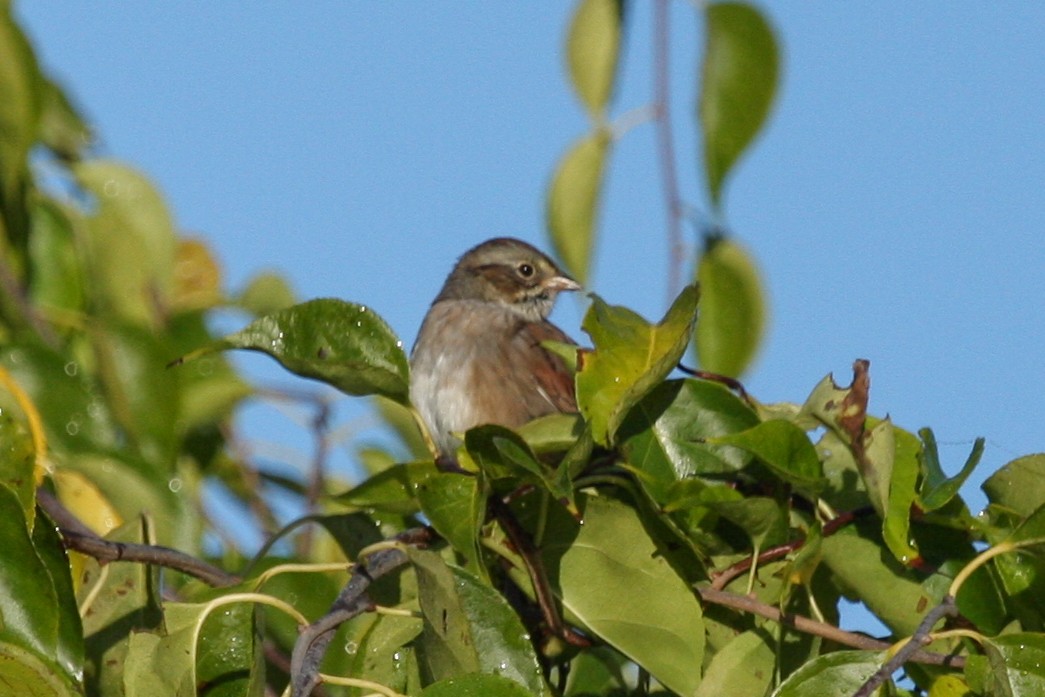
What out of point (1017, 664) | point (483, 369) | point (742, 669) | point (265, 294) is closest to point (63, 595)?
point (742, 669)

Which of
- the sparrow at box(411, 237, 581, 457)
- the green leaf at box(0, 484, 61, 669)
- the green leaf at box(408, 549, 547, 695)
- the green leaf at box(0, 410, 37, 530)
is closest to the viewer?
the green leaf at box(408, 549, 547, 695)

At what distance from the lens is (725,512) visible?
272 centimetres

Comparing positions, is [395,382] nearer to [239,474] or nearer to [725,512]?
[725,512]

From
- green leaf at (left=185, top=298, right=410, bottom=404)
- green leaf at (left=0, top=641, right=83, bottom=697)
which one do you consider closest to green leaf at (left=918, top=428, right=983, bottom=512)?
green leaf at (left=185, top=298, right=410, bottom=404)

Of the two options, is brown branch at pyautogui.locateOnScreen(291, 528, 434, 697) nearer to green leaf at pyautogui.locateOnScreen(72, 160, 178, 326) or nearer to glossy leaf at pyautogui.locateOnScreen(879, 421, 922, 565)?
glossy leaf at pyautogui.locateOnScreen(879, 421, 922, 565)

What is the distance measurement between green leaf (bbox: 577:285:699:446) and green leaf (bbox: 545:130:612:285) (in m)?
2.50

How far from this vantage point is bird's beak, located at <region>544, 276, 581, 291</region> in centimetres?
751

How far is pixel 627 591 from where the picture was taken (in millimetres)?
2773

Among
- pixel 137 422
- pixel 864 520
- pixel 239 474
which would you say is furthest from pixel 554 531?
pixel 239 474

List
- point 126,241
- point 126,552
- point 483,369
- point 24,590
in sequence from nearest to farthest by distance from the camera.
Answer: point 24,590 < point 126,552 < point 126,241 < point 483,369

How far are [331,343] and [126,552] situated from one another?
54 cm

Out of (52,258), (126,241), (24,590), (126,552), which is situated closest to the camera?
(24,590)

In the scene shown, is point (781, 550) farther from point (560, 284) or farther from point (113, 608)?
point (560, 284)

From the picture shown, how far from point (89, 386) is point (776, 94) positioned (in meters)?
2.09
